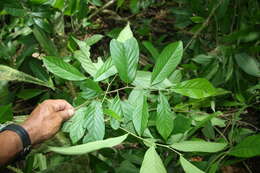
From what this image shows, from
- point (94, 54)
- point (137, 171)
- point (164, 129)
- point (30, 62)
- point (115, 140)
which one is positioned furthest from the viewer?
point (94, 54)

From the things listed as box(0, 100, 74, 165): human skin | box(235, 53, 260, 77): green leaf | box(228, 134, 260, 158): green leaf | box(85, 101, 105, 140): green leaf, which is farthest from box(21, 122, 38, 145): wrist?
box(235, 53, 260, 77): green leaf

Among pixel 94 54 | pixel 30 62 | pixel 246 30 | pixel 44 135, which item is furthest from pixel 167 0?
pixel 44 135

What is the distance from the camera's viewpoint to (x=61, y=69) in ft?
2.29

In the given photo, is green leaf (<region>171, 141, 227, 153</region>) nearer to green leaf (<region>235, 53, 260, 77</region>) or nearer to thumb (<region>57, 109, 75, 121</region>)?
thumb (<region>57, 109, 75, 121</region>)

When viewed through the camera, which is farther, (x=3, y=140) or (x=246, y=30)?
(x=246, y=30)

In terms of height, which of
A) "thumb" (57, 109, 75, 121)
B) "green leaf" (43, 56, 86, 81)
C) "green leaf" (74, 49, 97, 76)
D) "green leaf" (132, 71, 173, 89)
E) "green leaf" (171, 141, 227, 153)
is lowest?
"green leaf" (171, 141, 227, 153)

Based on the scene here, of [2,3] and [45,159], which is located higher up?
[2,3]

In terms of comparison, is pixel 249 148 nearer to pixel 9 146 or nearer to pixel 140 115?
pixel 140 115

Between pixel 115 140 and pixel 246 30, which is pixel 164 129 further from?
pixel 246 30

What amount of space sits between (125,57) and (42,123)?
269mm

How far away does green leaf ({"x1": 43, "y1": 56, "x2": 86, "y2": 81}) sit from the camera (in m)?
0.69

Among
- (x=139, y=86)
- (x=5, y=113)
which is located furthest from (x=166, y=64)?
(x=5, y=113)

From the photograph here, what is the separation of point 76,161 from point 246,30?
2.38 ft

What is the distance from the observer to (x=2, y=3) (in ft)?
3.16
